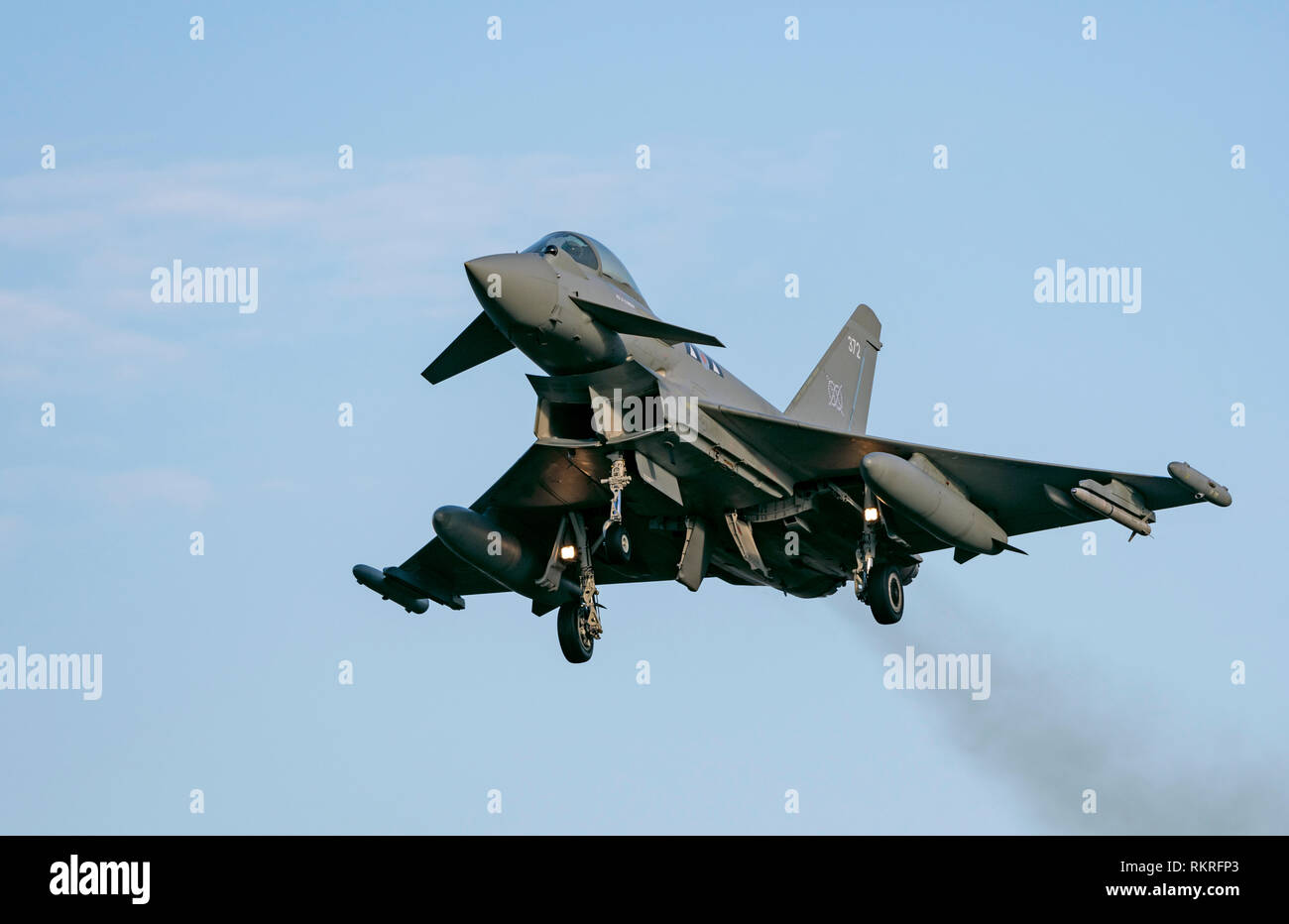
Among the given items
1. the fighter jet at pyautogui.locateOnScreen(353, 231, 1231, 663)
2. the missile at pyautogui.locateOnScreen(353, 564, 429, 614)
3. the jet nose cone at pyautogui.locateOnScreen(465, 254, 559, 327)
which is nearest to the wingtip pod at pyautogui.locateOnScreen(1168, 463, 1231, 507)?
the fighter jet at pyautogui.locateOnScreen(353, 231, 1231, 663)

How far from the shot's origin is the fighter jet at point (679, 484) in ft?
94.9

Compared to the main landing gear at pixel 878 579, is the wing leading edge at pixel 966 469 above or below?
above

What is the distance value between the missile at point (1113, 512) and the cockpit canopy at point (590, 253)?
8.06m

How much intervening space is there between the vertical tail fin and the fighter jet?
315cm

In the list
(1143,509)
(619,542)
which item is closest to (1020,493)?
(1143,509)

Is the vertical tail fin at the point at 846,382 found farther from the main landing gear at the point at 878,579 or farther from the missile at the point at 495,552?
the missile at the point at 495,552

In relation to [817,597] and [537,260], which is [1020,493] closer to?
[817,597]

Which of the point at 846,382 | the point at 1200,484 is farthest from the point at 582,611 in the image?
the point at 1200,484

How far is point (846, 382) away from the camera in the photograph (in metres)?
37.3

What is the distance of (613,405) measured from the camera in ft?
97.0

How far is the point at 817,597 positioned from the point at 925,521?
17.2 feet

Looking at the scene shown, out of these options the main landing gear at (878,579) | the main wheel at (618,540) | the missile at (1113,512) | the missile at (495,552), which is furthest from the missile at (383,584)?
the missile at (1113,512)

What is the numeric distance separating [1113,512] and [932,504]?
10.1ft

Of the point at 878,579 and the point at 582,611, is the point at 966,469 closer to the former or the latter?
the point at 878,579
